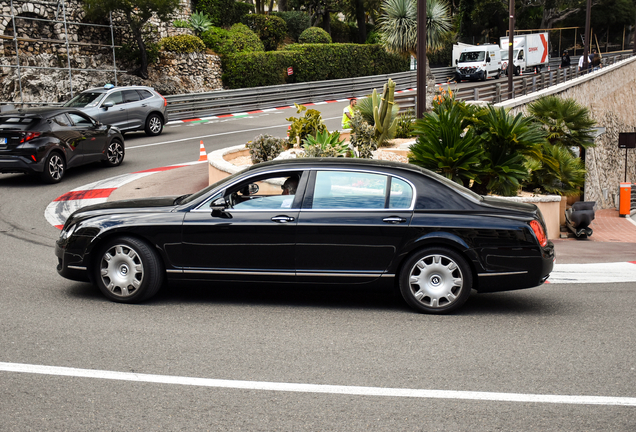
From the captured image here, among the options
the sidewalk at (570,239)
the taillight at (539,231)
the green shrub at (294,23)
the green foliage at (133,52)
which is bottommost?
the sidewalk at (570,239)

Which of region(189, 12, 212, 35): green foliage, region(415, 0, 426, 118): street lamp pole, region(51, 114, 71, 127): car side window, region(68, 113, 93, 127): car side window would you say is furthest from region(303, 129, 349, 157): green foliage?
region(189, 12, 212, 35): green foliage

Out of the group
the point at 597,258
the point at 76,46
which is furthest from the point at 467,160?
the point at 76,46

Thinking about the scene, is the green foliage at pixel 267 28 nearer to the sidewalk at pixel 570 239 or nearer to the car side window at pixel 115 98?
the car side window at pixel 115 98

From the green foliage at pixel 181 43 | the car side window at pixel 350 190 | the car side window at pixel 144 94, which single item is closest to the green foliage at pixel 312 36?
the green foliage at pixel 181 43

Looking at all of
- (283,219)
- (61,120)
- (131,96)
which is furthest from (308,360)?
(131,96)

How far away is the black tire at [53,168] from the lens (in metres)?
13.9

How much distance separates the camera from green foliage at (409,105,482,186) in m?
10.2

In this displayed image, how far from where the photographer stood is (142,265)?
6410 millimetres

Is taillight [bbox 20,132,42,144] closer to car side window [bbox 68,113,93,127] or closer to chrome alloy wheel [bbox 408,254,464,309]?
car side window [bbox 68,113,93,127]

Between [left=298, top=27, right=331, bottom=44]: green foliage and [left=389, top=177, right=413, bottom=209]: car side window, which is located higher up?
[left=298, top=27, right=331, bottom=44]: green foliage

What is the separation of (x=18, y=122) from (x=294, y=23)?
3335 centimetres

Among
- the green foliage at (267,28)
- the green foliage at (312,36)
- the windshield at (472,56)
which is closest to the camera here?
the green foliage at (267,28)

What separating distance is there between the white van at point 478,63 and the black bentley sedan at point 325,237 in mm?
46726

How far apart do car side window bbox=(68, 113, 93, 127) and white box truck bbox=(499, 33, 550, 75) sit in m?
44.6
